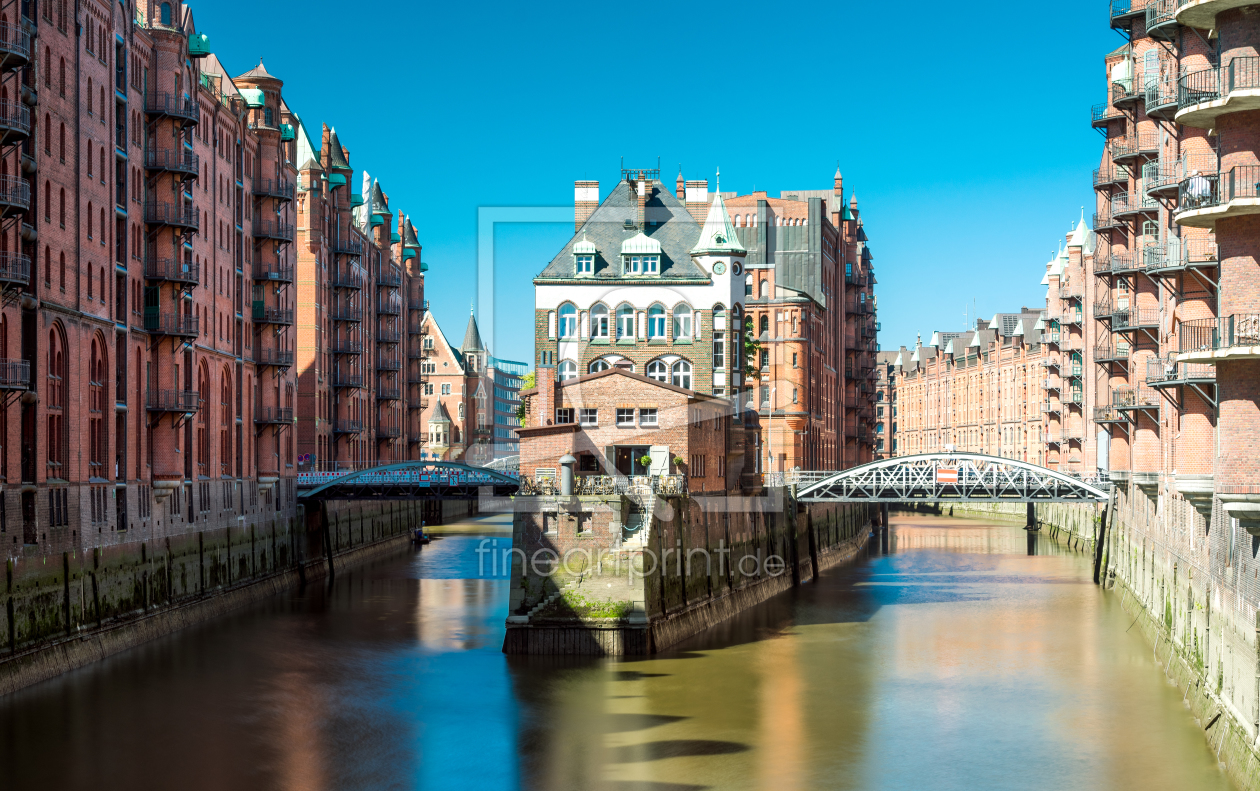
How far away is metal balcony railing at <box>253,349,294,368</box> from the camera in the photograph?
73.1 meters

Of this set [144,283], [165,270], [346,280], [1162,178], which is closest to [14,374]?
[144,283]

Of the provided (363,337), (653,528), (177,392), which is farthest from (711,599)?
(363,337)

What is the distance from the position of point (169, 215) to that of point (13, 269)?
1533cm

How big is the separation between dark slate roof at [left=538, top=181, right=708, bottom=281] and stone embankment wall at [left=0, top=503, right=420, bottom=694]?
18834mm

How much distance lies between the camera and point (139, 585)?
52406 millimetres

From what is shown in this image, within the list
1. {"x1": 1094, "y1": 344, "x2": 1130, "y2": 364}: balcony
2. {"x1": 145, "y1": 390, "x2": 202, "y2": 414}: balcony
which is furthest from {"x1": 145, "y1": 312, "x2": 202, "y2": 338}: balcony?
{"x1": 1094, "y1": 344, "x2": 1130, "y2": 364}: balcony

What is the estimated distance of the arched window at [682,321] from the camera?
210 ft

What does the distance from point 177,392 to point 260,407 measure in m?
15.2

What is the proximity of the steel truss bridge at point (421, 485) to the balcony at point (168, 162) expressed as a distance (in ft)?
63.3

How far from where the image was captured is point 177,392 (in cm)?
5784

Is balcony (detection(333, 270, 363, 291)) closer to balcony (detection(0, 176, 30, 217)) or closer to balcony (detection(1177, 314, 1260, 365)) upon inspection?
balcony (detection(0, 176, 30, 217))

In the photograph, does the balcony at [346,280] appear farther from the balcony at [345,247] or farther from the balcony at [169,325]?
the balcony at [169,325]

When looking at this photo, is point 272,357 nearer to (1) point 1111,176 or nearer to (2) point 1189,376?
(1) point 1111,176

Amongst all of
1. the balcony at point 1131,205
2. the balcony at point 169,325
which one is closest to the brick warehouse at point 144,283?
the balcony at point 169,325
